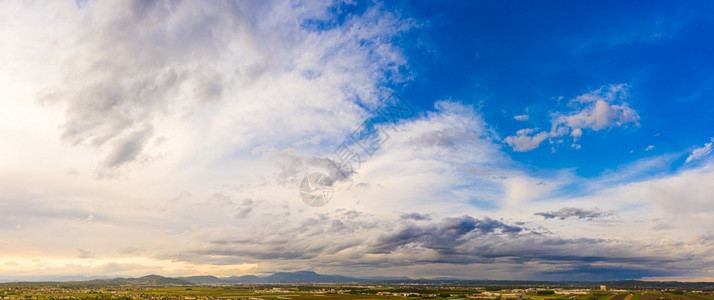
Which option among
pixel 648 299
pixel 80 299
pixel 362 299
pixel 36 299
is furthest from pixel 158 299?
pixel 648 299

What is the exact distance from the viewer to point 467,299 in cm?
14825

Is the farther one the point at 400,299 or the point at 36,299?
the point at 400,299

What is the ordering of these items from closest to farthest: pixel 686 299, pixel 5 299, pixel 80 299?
pixel 5 299 < pixel 80 299 < pixel 686 299

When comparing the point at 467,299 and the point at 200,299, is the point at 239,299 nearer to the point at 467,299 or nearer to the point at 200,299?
the point at 200,299

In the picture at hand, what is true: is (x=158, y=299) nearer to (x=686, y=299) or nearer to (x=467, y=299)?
(x=467, y=299)

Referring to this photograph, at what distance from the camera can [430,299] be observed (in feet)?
488

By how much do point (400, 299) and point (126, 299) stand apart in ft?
309

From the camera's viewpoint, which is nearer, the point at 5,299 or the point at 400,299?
the point at 5,299

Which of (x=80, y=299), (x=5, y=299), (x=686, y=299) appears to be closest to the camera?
(x=5, y=299)

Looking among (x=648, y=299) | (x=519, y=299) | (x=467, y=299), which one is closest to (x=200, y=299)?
(x=467, y=299)

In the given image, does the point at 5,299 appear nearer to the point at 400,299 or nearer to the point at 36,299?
the point at 36,299

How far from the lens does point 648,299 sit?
164 meters

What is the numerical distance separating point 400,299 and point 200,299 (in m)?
69.4

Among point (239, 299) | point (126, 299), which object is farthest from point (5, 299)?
point (239, 299)
